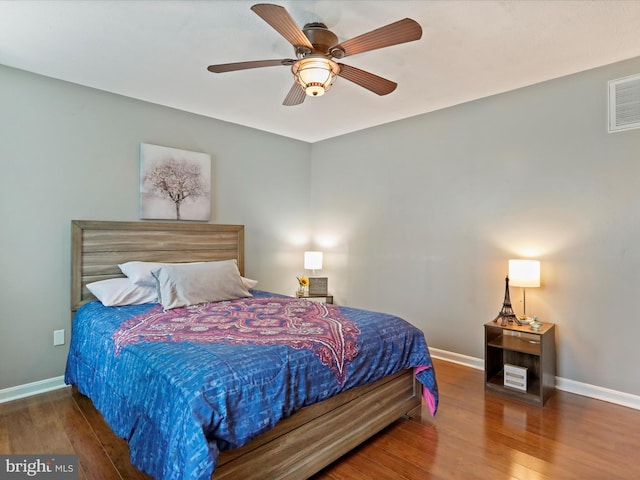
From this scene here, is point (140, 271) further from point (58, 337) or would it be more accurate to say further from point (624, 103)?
point (624, 103)

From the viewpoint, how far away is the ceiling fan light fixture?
2125mm

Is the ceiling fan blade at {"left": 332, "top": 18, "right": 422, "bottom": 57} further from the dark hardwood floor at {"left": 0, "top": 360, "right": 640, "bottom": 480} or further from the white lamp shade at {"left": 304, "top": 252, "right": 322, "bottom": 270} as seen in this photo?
the white lamp shade at {"left": 304, "top": 252, "right": 322, "bottom": 270}

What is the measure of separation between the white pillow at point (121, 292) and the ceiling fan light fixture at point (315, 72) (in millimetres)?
2167

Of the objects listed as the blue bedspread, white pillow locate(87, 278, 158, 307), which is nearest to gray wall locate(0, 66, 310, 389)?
white pillow locate(87, 278, 158, 307)

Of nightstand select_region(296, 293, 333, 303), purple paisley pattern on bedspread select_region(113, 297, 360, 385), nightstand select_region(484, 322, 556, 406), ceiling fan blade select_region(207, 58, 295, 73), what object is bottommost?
nightstand select_region(484, 322, 556, 406)

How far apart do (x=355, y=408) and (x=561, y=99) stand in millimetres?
2990

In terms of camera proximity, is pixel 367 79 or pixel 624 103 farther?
pixel 624 103

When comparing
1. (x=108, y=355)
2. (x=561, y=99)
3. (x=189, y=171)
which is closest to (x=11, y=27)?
(x=189, y=171)

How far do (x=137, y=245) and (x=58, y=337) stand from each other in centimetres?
99

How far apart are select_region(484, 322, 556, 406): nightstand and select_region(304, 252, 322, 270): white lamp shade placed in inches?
87.7

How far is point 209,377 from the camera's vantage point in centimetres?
158

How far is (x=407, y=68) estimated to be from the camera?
2.89m

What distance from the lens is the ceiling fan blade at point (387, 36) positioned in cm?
176

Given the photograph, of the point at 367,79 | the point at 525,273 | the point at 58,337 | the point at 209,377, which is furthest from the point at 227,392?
the point at 525,273
